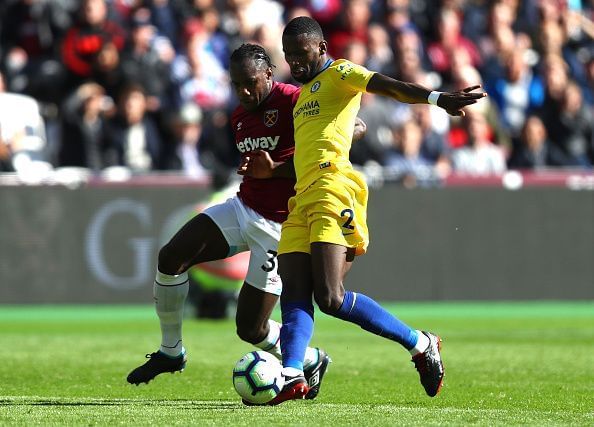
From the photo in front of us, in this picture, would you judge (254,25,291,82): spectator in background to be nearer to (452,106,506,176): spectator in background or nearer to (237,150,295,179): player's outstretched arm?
(452,106,506,176): spectator in background

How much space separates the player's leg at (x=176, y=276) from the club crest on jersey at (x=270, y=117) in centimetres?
63

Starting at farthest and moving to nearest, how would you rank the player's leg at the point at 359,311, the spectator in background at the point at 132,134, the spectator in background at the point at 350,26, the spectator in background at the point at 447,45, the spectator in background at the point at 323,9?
1. the spectator in background at the point at 447,45
2. the spectator in background at the point at 323,9
3. the spectator in background at the point at 350,26
4. the spectator in background at the point at 132,134
5. the player's leg at the point at 359,311

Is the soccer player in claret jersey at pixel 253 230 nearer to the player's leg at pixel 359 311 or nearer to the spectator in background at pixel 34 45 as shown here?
the player's leg at pixel 359 311

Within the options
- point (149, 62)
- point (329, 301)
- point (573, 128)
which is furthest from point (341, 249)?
point (573, 128)

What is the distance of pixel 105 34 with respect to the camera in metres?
17.1

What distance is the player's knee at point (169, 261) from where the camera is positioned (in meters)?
8.21

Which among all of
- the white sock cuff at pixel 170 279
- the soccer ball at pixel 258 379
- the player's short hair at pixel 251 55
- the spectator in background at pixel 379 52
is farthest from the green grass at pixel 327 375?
the spectator in background at pixel 379 52

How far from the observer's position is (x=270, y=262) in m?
8.21

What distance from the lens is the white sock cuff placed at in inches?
328

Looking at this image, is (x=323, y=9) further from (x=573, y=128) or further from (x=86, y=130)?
(x=86, y=130)

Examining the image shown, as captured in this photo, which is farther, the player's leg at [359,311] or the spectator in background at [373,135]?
the spectator in background at [373,135]

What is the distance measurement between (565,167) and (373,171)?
10.8ft

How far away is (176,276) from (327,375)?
1.90 m

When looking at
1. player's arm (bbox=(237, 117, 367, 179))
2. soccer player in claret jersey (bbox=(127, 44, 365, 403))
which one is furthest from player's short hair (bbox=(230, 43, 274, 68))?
player's arm (bbox=(237, 117, 367, 179))
